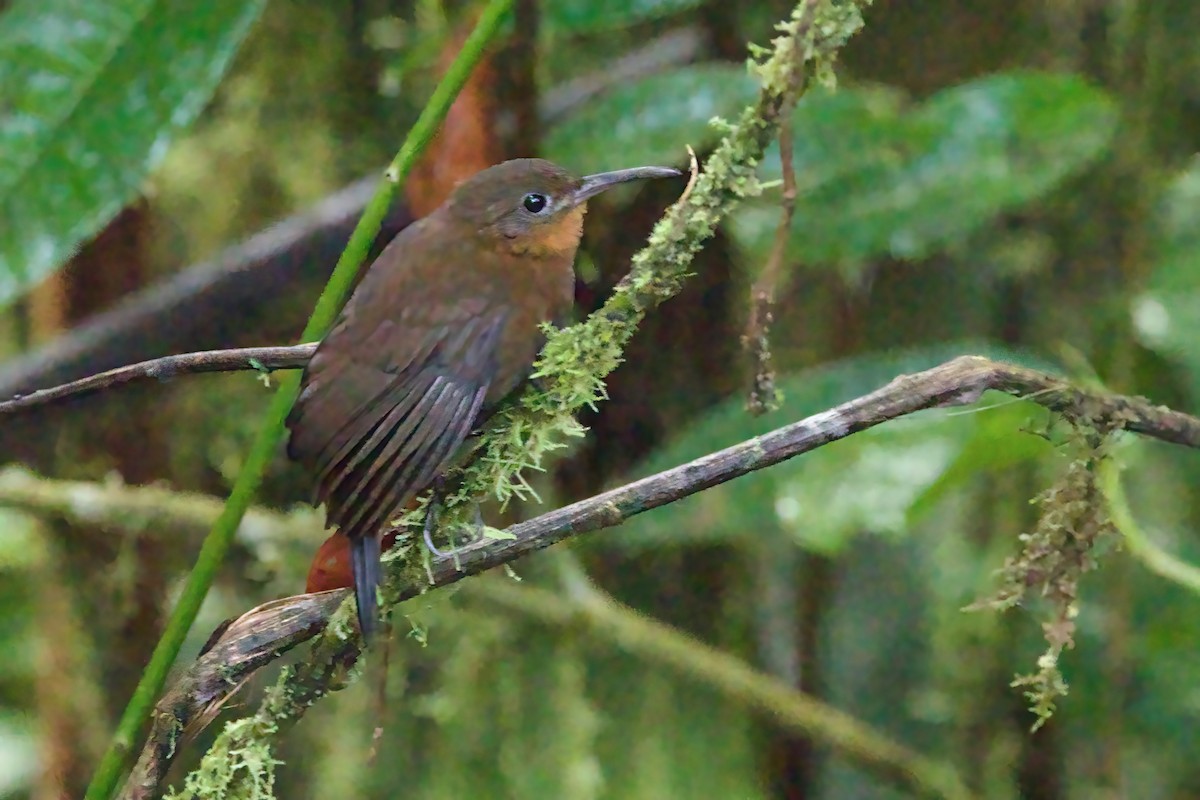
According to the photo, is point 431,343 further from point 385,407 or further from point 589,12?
point 589,12

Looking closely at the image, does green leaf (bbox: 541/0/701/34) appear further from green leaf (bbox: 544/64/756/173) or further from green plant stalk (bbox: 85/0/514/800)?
green plant stalk (bbox: 85/0/514/800)

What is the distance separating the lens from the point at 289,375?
68 cm

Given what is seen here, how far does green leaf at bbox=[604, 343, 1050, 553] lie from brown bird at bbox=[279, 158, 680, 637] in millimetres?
293

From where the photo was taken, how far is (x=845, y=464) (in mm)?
908

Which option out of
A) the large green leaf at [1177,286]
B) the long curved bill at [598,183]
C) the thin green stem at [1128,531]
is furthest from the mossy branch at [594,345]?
the large green leaf at [1177,286]

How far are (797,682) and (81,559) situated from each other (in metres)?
0.71

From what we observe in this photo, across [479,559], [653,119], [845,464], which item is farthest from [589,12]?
[479,559]

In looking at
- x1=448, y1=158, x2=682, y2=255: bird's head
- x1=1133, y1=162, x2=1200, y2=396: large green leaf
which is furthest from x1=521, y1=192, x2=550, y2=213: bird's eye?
x1=1133, y1=162, x2=1200, y2=396: large green leaf

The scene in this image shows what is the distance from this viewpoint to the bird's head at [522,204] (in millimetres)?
729

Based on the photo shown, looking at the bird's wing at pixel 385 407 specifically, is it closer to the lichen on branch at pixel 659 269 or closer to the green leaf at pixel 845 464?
the lichen on branch at pixel 659 269

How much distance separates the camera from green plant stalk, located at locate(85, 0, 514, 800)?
Result: 65 centimetres

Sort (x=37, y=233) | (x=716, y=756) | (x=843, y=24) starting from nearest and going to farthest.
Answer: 1. (x=843, y=24)
2. (x=37, y=233)
3. (x=716, y=756)

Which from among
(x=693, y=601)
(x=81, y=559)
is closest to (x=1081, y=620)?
(x=693, y=601)

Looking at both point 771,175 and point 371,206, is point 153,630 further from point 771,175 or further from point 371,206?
point 771,175
